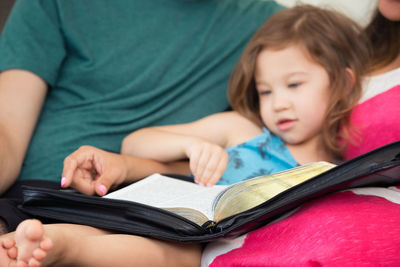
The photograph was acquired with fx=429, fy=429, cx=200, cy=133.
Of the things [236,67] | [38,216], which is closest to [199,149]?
[38,216]

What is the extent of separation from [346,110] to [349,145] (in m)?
0.09

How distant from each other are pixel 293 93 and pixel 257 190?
1.55ft

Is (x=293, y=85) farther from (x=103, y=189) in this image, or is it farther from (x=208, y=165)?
(x=103, y=189)

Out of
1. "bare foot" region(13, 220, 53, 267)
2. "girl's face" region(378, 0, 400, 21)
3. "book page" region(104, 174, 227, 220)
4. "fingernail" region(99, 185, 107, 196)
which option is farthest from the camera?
"girl's face" region(378, 0, 400, 21)

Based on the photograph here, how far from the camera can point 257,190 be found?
0.71 meters

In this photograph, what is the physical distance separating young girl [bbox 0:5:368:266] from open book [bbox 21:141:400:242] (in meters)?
0.14

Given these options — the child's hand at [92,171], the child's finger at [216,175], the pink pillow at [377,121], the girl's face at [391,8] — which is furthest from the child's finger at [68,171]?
the girl's face at [391,8]

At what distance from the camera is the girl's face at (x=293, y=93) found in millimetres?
1107

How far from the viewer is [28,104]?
105 centimetres

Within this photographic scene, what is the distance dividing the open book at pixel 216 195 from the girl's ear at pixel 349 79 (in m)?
0.45

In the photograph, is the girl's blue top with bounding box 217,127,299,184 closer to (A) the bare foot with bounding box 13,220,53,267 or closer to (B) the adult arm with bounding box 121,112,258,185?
(B) the adult arm with bounding box 121,112,258,185

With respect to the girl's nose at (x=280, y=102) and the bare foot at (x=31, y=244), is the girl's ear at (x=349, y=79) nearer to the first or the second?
the girl's nose at (x=280, y=102)

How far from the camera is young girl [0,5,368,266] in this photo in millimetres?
939

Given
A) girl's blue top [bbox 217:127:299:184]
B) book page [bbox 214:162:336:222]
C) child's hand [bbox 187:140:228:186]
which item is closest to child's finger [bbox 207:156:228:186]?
child's hand [bbox 187:140:228:186]
